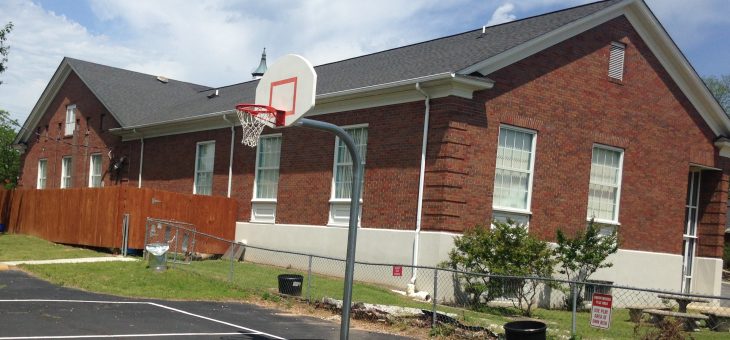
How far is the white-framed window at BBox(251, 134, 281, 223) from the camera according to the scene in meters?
24.1

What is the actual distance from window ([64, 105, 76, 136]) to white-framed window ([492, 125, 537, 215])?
23.3 m

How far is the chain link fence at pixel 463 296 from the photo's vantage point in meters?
13.8

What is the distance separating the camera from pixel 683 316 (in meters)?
13.7

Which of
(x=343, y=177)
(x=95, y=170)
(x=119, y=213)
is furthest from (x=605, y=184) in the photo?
(x=95, y=170)

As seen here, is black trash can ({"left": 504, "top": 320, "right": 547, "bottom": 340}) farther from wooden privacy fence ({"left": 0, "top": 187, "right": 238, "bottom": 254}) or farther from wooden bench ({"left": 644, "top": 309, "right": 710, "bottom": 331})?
wooden privacy fence ({"left": 0, "top": 187, "right": 238, "bottom": 254})

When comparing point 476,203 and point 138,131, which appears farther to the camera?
point 138,131

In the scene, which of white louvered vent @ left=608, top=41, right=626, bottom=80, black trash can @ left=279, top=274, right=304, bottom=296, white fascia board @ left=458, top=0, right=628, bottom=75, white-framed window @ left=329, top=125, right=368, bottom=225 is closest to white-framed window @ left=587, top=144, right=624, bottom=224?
white louvered vent @ left=608, top=41, right=626, bottom=80

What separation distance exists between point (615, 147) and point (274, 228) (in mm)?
10073

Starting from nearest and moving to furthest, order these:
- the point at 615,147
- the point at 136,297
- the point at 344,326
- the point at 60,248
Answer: the point at 344,326
the point at 136,297
the point at 615,147
the point at 60,248

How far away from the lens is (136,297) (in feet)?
51.8

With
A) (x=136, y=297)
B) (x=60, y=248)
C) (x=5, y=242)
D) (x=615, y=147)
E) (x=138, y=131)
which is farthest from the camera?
(x=138, y=131)

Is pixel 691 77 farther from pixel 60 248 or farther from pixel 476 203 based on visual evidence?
pixel 60 248

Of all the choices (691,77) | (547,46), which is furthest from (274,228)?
(691,77)

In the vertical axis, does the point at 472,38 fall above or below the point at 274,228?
above
